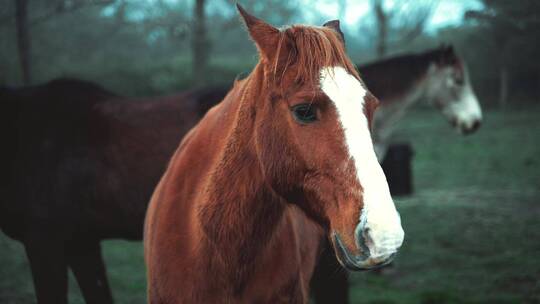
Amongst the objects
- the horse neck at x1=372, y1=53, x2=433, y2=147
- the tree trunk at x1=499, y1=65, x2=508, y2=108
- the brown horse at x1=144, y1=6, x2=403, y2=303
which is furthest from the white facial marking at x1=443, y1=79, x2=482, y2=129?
the tree trunk at x1=499, y1=65, x2=508, y2=108

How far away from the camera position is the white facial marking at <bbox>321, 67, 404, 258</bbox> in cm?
139

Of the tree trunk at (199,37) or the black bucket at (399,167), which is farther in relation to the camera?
the black bucket at (399,167)

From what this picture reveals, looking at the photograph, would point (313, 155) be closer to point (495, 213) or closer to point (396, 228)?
point (396, 228)

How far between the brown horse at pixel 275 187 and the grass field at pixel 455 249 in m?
2.55

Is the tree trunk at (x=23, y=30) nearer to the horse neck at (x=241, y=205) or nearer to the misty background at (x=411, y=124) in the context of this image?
the misty background at (x=411, y=124)

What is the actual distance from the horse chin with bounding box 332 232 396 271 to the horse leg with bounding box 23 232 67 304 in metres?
2.56

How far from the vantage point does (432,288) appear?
456 centimetres

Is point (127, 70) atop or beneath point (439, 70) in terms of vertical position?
beneath

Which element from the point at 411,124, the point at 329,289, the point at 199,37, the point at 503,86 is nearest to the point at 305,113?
the point at 329,289

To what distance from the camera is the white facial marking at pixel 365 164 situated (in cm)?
139

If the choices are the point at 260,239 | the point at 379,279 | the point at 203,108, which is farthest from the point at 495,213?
the point at 260,239

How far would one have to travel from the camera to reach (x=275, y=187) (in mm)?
1828

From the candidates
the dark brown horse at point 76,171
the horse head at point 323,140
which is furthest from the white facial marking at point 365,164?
the dark brown horse at point 76,171

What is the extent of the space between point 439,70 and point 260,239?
17.4ft
